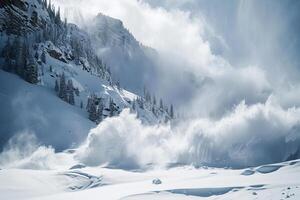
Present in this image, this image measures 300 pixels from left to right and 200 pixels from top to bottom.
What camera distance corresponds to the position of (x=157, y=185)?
3828 cm

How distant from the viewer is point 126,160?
8912cm

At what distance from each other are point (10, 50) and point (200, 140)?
92.3 meters

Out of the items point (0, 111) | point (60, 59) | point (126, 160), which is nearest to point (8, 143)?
point (0, 111)

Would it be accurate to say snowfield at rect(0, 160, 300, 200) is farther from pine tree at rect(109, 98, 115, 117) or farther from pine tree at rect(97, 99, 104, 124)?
pine tree at rect(109, 98, 115, 117)

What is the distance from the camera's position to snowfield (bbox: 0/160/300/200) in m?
27.9

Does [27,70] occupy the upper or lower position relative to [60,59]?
lower

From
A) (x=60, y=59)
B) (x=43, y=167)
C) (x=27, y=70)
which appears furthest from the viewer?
(x=60, y=59)

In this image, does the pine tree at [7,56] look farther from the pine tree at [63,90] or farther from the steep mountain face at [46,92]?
the pine tree at [63,90]

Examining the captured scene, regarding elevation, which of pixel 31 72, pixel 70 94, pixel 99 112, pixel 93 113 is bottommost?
pixel 93 113

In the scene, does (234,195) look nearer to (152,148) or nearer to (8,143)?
(152,148)

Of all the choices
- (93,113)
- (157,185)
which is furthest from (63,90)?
(157,185)

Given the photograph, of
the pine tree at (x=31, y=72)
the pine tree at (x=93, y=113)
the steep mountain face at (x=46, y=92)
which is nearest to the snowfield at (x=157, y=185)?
the steep mountain face at (x=46, y=92)

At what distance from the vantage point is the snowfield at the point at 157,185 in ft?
91.6

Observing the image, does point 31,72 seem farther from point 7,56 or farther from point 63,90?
point 63,90
